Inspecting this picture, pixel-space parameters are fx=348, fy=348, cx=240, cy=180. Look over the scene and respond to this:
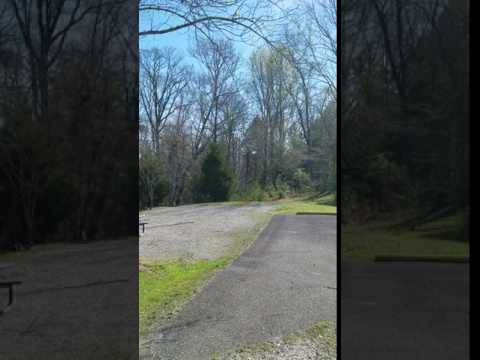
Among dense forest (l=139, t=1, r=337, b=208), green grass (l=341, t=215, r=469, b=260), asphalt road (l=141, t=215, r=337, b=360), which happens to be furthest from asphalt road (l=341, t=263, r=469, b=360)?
dense forest (l=139, t=1, r=337, b=208)

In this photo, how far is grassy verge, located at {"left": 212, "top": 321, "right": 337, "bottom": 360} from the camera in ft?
11.5

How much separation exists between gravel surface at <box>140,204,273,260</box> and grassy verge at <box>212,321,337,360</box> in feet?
10.5

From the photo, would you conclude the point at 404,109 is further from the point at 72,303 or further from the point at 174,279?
the point at 174,279

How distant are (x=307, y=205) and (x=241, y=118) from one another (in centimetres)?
228

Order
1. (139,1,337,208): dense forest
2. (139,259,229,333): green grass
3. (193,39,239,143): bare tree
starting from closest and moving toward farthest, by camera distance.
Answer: (139,259,229,333): green grass → (139,1,337,208): dense forest → (193,39,239,143): bare tree

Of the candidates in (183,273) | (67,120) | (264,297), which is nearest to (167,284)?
(183,273)

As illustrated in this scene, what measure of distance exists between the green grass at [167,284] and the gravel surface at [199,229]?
49cm

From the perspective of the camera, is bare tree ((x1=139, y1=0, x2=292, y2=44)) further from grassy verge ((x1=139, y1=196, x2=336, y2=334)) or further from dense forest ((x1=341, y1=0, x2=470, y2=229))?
grassy verge ((x1=139, y1=196, x2=336, y2=334))

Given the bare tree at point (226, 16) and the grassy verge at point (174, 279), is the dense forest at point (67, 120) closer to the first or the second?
the bare tree at point (226, 16)

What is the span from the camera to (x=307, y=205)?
701cm

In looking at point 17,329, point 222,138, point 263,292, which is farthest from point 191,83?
point 17,329

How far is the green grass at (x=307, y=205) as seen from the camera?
271 inches

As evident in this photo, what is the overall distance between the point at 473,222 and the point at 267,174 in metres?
5.70

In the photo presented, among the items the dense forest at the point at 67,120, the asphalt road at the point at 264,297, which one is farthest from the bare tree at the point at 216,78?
the dense forest at the point at 67,120
